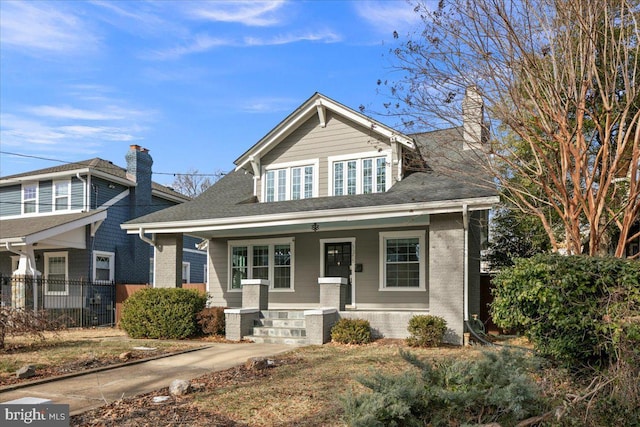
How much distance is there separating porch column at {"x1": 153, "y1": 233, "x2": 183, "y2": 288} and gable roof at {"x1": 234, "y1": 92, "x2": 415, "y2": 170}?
3.25 m

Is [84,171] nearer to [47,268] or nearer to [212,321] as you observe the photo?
[47,268]

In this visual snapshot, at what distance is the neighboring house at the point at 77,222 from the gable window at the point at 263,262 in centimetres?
628

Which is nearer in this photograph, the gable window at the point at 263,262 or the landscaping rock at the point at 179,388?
the landscaping rock at the point at 179,388

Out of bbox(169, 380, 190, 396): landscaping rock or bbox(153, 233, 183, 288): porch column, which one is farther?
bbox(153, 233, 183, 288): porch column

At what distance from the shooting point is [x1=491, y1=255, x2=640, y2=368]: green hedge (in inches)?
224

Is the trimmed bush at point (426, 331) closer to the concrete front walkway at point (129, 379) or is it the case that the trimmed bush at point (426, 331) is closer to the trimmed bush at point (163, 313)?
the concrete front walkway at point (129, 379)

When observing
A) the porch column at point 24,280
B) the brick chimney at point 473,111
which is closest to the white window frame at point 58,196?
the porch column at point 24,280

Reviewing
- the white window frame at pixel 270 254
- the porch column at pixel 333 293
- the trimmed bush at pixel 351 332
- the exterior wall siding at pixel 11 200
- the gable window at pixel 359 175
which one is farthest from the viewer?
the exterior wall siding at pixel 11 200

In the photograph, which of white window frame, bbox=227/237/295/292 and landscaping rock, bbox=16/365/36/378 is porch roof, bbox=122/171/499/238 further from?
landscaping rock, bbox=16/365/36/378

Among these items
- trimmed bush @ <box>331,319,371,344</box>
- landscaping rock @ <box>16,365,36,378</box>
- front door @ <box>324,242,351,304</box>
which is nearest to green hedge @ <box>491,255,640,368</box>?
trimmed bush @ <box>331,319,371,344</box>

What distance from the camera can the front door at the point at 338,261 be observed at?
15.4 meters

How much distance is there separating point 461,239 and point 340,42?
525cm

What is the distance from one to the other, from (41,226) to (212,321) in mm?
10094

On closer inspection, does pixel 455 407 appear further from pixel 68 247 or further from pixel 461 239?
pixel 68 247
